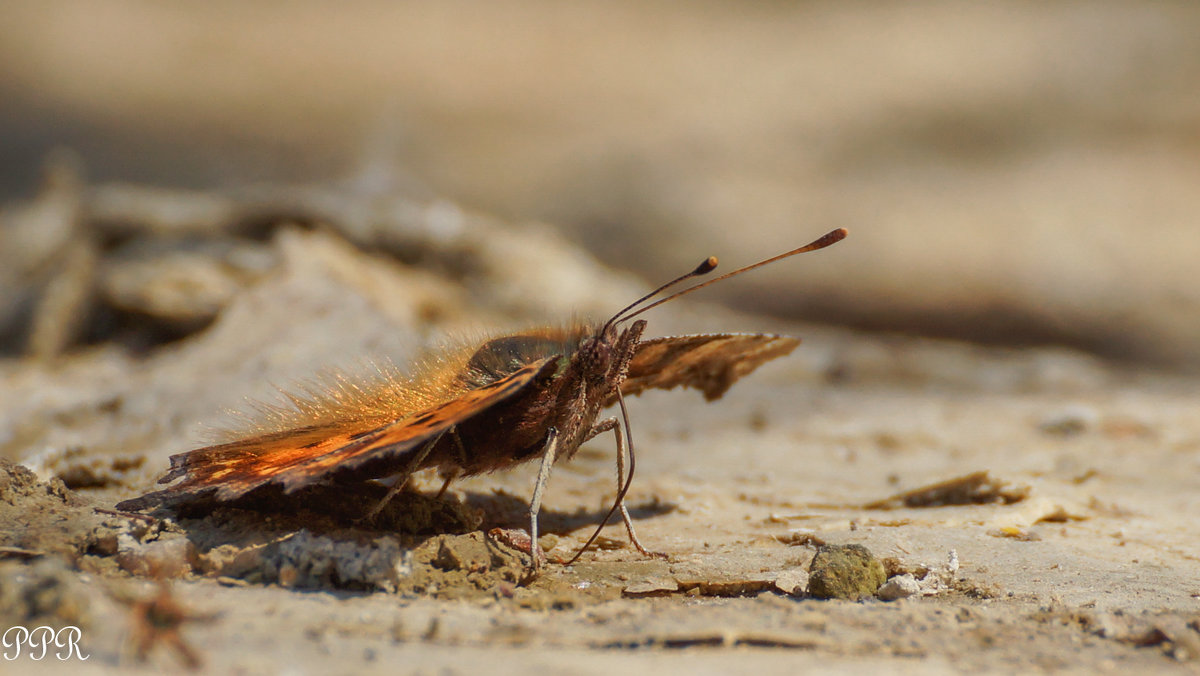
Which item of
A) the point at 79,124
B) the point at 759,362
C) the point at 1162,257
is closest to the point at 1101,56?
the point at 1162,257

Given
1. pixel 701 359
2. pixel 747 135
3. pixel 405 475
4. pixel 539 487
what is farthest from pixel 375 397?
pixel 747 135

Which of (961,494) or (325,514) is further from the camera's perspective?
(961,494)

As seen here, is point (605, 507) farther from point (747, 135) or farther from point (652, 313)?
point (747, 135)

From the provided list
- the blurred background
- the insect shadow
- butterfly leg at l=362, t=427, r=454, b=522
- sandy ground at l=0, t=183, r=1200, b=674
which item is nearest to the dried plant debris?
sandy ground at l=0, t=183, r=1200, b=674

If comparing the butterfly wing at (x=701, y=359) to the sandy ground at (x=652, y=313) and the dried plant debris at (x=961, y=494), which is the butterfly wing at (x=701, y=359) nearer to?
the sandy ground at (x=652, y=313)

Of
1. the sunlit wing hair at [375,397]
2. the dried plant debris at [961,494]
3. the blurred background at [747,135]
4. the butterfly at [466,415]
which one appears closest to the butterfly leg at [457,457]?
the butterfly at [466,415]

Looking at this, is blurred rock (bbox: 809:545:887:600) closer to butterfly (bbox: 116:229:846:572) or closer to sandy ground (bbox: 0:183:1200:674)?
sandy ground (bbox: 0:183:1200:674)
